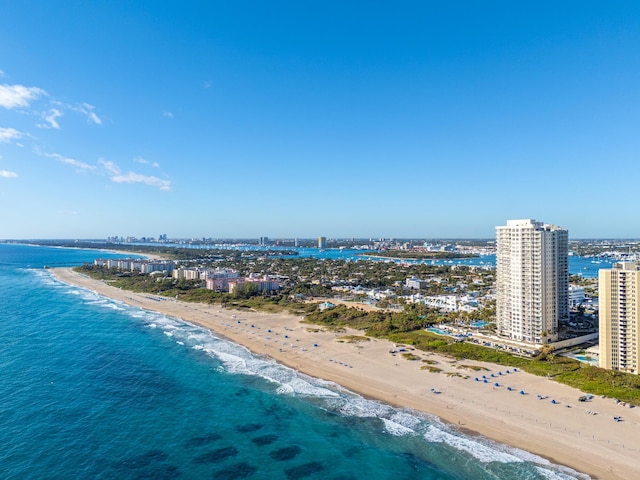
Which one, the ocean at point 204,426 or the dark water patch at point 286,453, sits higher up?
the ocean at point 204,426

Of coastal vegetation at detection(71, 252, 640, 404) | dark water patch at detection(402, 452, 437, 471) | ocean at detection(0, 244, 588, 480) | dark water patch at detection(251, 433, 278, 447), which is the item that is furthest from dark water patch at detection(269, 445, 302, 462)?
coastal vegetation at detection(71, 252, 640, 404)

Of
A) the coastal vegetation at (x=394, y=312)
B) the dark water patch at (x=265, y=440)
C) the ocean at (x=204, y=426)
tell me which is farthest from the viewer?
the coastal vegetation at (x=394, y=312)

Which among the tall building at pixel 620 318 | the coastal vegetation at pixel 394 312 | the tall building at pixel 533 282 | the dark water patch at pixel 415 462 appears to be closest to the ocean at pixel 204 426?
the dark water patch at pixel 415 462

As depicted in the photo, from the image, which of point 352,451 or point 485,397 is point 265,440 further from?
point 485,397

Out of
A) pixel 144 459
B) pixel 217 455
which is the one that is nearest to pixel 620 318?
pixel 217 455

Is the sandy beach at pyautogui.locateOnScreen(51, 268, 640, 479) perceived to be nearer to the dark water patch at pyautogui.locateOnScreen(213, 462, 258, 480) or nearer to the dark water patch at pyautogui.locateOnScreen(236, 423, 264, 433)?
the dark water patch at pyautogui.locateOnScreen(236, 423, 264, 433)

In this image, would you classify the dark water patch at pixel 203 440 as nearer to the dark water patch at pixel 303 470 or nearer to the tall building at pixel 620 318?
the dark water patch at pixel 303 470
